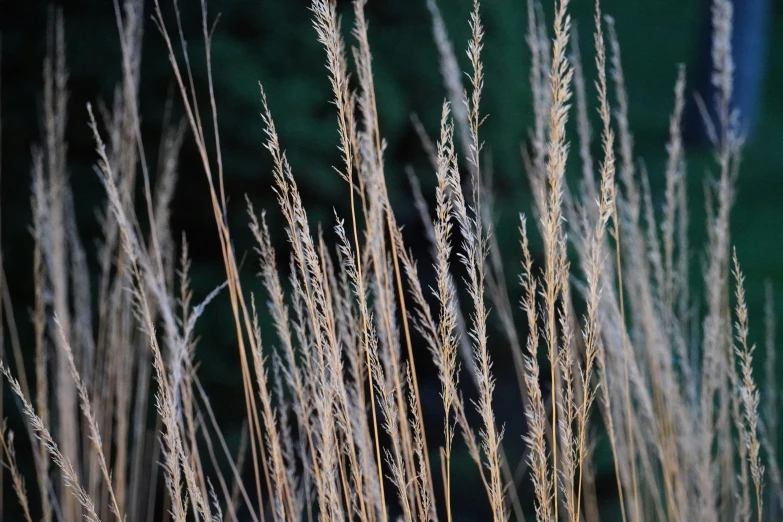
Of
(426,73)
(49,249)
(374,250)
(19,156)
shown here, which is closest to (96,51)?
(19,156)

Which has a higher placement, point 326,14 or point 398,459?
point 326,14

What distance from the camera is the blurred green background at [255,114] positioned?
222cm

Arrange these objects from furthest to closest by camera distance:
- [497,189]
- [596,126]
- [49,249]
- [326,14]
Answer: [596,126], [497,189], [49,249], [326,14]

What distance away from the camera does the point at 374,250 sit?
1.10 metres

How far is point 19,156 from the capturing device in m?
2.34

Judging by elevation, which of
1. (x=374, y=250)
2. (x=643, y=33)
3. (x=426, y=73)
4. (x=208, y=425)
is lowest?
(x=208, y=425)

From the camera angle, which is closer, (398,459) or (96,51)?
(398,459)

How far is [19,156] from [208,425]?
3.44 ft

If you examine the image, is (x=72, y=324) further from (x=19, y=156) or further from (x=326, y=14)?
(x=326, y=14)

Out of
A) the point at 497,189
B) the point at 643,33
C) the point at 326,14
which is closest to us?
the point at 326,14

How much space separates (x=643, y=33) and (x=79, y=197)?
928 cm

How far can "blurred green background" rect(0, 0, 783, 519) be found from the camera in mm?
2223

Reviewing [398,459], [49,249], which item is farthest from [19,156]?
[398,459]

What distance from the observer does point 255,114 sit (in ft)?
7.30
